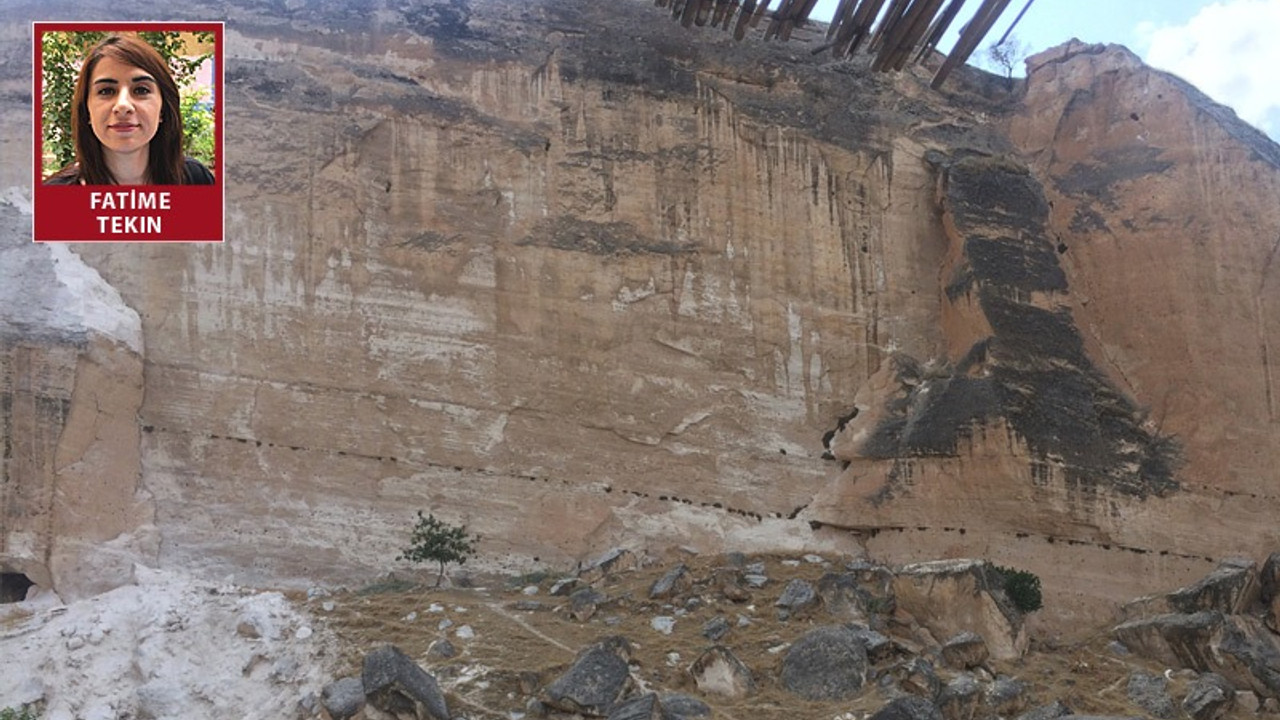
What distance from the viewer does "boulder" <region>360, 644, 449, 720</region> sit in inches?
487

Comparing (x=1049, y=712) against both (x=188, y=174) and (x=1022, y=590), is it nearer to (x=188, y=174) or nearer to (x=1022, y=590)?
(x=1022, y=590)

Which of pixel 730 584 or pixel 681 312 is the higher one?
pixel 681 312

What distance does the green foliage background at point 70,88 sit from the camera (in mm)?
15406

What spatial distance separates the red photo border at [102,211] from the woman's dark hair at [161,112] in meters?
0.52

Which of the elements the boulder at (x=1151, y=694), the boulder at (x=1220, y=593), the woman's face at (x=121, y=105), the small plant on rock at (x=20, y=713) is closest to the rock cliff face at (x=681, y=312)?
the boulder at (x=1220, y=593)

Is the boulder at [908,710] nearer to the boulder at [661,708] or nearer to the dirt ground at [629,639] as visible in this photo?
the dirt ground at [629,639]

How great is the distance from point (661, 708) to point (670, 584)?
357 cm

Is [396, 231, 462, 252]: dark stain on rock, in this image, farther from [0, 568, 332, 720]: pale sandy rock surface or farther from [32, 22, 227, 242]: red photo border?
[0, 568, 332, 720]: pale sandy rock surface

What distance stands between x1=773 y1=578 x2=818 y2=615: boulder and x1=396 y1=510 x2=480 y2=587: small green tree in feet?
12.9

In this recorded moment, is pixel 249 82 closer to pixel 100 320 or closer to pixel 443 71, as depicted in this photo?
pixel 443 71

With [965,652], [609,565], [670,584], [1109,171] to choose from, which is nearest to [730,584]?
[670,584]

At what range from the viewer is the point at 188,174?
48.0 ft

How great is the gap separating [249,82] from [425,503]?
20.3 ft

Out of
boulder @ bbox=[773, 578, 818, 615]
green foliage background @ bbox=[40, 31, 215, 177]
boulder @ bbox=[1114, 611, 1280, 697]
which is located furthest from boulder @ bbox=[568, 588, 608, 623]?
Result: green foliage background @ bbox=[40, 31, 215, 177]
